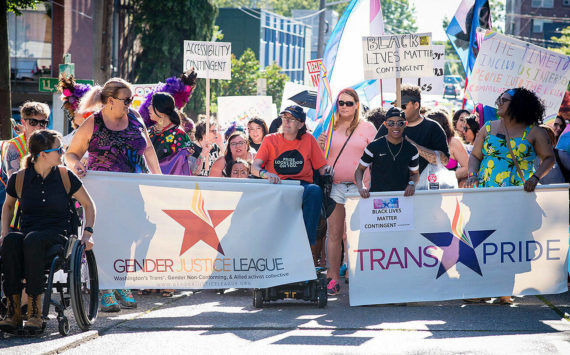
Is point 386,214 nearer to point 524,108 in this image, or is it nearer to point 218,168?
point 524,108

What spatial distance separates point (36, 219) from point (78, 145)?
3.70 ft

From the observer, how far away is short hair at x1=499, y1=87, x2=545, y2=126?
8.33 metres

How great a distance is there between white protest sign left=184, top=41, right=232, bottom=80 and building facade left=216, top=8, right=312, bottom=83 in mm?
48294

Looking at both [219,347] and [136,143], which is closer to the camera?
[219,347]

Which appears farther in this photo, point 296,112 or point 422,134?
point 422,134

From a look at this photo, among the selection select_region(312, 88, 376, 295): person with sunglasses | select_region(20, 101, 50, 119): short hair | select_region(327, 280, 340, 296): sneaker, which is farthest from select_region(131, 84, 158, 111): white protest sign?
select_region(327, 280, 340, 296): sneaker

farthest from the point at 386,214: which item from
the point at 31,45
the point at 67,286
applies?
the point at 31,45

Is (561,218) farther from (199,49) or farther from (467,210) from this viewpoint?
(199,49)

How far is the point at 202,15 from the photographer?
1448 inches

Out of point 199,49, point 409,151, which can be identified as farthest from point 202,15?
point 409,151

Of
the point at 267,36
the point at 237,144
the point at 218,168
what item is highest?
the point at 267,36

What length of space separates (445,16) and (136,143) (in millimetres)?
140745

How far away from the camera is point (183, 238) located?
26.5 feet

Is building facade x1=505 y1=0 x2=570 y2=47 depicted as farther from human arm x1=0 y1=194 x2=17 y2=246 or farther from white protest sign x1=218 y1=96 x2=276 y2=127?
human arm x1=0 y1=194 x2=17 y2=246
